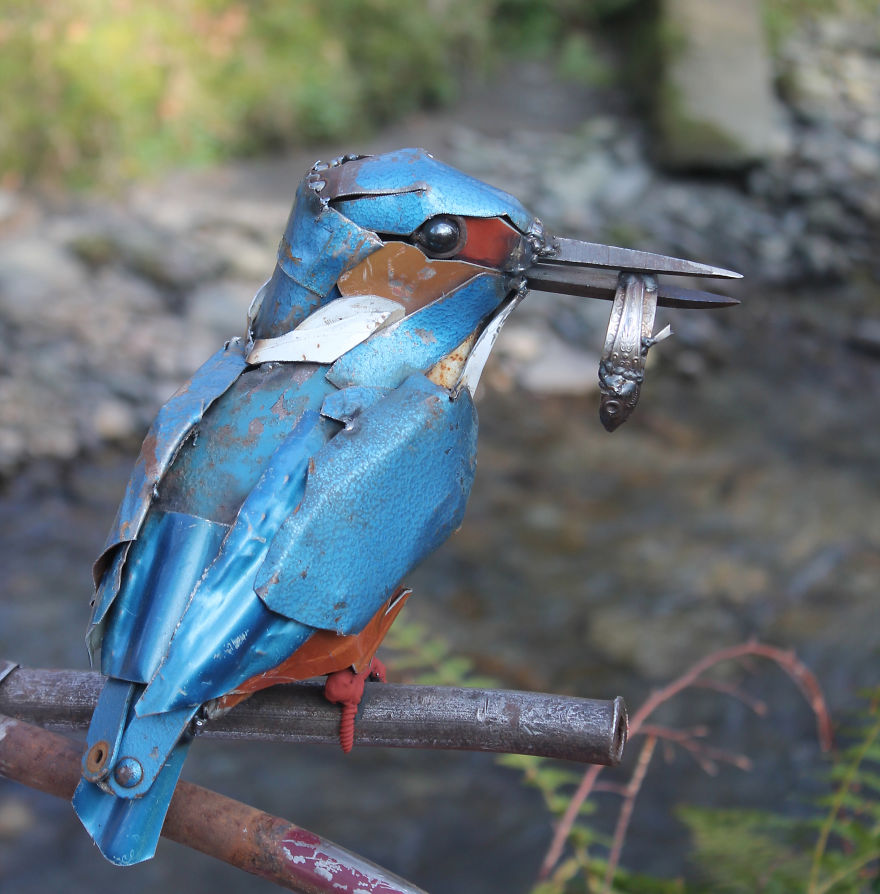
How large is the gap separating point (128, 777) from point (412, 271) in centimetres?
66

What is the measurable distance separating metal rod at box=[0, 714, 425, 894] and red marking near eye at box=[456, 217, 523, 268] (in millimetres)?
717

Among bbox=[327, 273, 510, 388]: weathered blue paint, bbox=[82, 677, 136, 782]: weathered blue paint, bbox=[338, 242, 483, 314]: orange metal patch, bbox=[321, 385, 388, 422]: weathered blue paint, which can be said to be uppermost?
bbox=[338, 242, 483, 314]: orange metal patch

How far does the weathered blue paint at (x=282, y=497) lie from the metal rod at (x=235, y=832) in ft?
0.46

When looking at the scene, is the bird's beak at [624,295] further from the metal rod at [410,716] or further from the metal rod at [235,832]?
the metal rod at [235,832]

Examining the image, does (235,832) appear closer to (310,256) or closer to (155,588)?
(155,588)

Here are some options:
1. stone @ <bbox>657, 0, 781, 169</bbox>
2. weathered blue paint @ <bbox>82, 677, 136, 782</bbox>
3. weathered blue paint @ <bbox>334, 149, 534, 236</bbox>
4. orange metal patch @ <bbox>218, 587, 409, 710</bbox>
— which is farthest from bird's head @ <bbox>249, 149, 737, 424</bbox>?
stone @ <bbox>657, 0, 781, 169</bbox>

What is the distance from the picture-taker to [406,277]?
131 cm

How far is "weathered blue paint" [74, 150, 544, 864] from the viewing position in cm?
115

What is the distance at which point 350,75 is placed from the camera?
6887 millimetres

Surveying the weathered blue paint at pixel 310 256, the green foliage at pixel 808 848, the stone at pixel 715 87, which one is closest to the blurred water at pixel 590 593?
the green foliage at pixel 808 848

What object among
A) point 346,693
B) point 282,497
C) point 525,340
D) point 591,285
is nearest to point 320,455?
point 282,497

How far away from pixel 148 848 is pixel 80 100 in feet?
17.5

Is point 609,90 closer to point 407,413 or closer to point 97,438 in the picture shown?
point 97,438

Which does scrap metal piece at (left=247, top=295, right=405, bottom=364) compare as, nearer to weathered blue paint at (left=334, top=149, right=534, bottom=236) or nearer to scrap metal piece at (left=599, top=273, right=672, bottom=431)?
weathered blue paint at (left=334, top=149, right=534, bottom=236)
